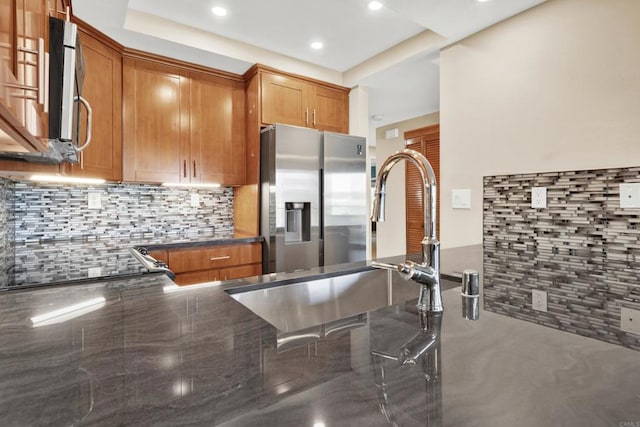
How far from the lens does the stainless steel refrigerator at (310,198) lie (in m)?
2.70

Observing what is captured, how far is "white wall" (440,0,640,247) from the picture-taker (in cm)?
168

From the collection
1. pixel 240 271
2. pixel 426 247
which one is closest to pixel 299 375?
pixel 426 247

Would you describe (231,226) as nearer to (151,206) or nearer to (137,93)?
(151,206)

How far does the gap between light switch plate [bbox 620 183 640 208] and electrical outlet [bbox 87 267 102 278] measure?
2295mm

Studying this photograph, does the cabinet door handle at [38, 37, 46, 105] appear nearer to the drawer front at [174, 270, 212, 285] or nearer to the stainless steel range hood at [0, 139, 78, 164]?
the stainless steel range hood at [0, 139, 78, 164]

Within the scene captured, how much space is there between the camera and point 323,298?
1.13 m

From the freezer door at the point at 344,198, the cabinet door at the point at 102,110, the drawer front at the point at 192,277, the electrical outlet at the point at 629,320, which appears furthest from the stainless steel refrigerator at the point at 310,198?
the electrical outlet at the point at 629,320

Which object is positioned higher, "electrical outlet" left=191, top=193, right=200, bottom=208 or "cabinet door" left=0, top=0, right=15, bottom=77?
"cabinet door" left=0, top=0, right=15, bottom=77

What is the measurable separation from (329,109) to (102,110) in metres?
1.89

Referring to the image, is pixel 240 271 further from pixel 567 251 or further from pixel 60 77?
pixel 567 251

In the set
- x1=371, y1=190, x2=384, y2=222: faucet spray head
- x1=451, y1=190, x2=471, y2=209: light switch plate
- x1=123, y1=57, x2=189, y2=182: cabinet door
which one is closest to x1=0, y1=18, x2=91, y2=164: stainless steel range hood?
x1=371, y1=190, x2=384, y2=222: faucet spray head

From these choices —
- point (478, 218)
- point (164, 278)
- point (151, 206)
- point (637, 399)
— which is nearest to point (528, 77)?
point (478, 218)

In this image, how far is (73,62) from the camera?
1055mm

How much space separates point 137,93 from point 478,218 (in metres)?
2.66
